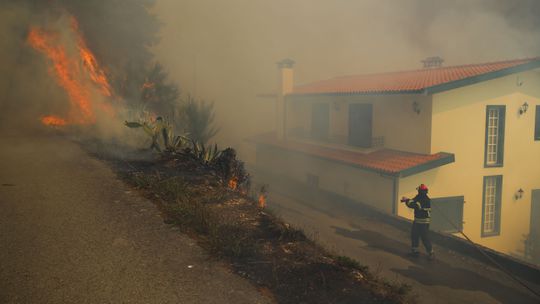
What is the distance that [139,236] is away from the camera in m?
4.76

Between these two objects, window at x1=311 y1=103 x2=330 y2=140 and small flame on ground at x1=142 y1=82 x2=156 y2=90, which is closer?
window at x1=311 y1=103 x2=330 y2=140

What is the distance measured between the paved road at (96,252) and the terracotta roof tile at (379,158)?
6.70m

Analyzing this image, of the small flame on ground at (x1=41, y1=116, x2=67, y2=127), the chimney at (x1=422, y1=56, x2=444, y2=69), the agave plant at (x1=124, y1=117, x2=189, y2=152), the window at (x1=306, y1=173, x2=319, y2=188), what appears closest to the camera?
the agave plant at (x1=124, y1=117, x2=189, y2=152)

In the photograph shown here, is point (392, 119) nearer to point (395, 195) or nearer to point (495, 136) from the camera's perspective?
point (395, 195)

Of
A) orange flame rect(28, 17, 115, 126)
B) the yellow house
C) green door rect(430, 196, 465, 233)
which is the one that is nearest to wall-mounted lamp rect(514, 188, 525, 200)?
the yellow house

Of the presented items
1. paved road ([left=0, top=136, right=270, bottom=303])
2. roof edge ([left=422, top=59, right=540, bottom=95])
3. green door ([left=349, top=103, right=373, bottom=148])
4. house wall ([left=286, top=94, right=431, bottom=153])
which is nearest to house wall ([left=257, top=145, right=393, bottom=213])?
green door ([left=349, top=103, right=373, bottom=148])

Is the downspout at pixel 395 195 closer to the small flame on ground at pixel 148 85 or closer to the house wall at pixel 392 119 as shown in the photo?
the house wall at pixel 392 119

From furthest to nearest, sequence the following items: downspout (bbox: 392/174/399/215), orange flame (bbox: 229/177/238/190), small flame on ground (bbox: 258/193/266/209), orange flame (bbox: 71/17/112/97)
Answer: orange flame (bbox: 71/17/112/97) < downspout (bbox: 392/174/399/215) < orange flame (bbox: 229/177/238/190) < small flame on ground (bbox: 258/193/266/209)

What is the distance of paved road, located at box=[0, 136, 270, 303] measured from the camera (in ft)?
11.8

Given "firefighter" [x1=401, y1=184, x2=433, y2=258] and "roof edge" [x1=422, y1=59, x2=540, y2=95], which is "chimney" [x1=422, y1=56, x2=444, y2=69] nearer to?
"roof edge" [x1=422, y1=59, x2=540, y2=95]

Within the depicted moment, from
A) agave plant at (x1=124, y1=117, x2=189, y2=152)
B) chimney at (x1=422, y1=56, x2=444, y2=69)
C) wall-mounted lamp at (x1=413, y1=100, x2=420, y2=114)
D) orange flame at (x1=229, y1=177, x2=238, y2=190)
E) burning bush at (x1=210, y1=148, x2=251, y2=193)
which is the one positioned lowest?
orange flame at (x1=229, y1=177, x2=238, y2=190)

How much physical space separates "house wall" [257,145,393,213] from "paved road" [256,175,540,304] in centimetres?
72

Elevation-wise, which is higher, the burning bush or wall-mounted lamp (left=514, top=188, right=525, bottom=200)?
the burning bush

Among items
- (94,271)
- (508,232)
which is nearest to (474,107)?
(508,232)
